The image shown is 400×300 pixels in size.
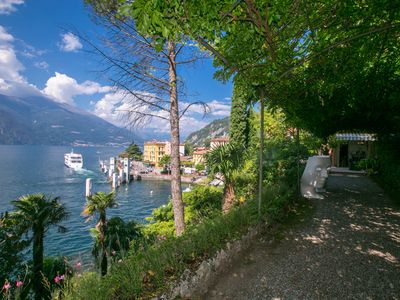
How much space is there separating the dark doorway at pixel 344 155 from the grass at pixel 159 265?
20438 millimetres

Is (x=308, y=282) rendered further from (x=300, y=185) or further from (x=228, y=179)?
(x=228, y=179)

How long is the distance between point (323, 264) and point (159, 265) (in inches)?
110

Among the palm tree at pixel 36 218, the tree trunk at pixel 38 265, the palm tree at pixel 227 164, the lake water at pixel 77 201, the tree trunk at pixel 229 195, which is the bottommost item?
the lake water at pixel 77 201

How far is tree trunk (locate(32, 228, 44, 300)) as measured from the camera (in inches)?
514

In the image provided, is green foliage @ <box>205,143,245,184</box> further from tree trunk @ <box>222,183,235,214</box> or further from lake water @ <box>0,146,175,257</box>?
lake water @ <box>0,146,175,257</box>

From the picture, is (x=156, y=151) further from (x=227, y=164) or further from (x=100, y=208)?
(x=227, y=164)

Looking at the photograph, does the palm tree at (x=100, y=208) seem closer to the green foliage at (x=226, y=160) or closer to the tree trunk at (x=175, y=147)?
the green foliage at (x=226, y=160)

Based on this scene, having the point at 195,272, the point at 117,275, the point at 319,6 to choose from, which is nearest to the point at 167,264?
the point at 195,272

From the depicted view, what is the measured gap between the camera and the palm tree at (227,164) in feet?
34.8

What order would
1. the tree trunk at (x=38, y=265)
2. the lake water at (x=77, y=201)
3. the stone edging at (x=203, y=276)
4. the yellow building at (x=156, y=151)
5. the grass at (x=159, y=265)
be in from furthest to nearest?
the yellow building at (x=156, y=151) → the lake water at (x=77, y=201) → the tree trunk at (x=38, y=265) → the stone edging at (x=203, y=276) → the grass at (x=159, y=265)

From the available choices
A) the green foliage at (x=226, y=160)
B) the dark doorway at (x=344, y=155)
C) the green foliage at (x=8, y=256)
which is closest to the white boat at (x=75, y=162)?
the green foliage at (x=8, y=256)

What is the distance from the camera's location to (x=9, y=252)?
38.3ft

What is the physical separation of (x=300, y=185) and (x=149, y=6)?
26.6 feet

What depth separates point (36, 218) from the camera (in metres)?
14.5
